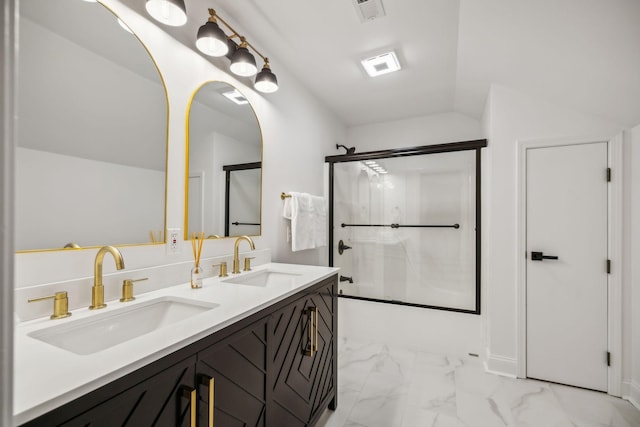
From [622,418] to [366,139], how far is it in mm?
3165

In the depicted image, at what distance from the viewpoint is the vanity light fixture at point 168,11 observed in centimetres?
120

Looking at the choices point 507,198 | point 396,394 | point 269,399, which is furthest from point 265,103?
point 396,394

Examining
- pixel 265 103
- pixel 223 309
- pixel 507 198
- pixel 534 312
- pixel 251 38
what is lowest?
pixel 534 312

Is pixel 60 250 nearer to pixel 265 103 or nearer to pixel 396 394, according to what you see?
pixel 265 103

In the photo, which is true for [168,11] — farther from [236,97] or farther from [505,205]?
[505,205]

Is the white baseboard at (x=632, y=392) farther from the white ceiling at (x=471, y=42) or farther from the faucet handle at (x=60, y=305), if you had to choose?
the faucet handle at (x=60, y=305)

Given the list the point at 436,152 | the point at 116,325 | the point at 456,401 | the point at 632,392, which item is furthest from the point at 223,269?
the point at 632,392

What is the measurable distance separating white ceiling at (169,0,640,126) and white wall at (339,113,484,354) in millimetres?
692

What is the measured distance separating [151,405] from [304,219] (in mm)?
1753

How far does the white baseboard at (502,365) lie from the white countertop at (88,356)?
2.05 m

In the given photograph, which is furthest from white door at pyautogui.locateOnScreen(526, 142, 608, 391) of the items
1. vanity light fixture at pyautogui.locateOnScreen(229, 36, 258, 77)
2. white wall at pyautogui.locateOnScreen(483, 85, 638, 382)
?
vanity light fixture at pyautogui.locateOnScreen(229, 36, 258, 77)

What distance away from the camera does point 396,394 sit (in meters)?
1.99

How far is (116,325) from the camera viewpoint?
38.8 inches

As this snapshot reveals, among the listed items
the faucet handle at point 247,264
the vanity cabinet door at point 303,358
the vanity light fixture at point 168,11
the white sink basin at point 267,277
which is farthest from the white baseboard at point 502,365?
the vanity light fixture at point 168,11
